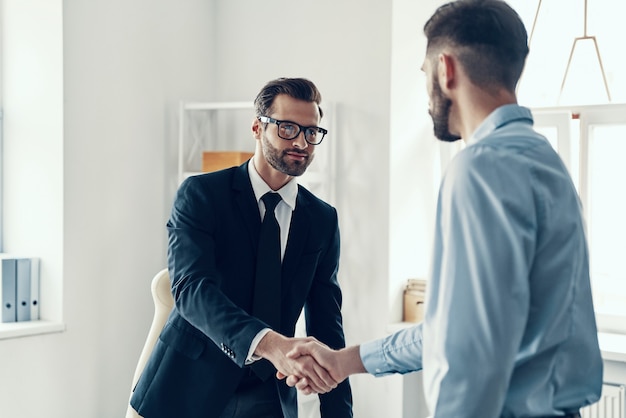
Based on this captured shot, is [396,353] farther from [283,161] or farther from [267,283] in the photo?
[283,161]

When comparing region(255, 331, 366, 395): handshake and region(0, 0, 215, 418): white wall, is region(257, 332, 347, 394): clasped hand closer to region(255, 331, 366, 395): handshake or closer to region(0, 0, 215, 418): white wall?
region(255, 331, 366, 395): handshake

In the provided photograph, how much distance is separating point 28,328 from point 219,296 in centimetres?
152

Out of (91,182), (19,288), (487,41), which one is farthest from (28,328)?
(487,41)

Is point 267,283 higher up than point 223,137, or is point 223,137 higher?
point 223,137

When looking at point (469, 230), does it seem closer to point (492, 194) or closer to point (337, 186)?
point (492, 194)

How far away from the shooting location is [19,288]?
3316mm

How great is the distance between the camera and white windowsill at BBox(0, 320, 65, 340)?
314 cm

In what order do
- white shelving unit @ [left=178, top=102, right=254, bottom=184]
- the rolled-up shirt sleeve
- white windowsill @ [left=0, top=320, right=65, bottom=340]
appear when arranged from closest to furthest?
the rolled-up shirt sleeve → white windowsill @ [left=0, top=320, right=65, bottom=340] → white shelving unit @ [left=178, top=102, right=254, bottom=184]

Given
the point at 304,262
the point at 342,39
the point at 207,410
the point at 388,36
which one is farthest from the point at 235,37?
the point at 207,410

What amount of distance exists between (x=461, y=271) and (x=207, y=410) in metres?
1.07

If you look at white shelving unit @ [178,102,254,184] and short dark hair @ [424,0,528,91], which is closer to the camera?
short dark hair @ [424,0,528,91]

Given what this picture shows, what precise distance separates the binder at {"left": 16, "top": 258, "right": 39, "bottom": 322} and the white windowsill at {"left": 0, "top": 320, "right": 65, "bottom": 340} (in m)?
0.05

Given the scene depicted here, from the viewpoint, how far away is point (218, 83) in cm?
394

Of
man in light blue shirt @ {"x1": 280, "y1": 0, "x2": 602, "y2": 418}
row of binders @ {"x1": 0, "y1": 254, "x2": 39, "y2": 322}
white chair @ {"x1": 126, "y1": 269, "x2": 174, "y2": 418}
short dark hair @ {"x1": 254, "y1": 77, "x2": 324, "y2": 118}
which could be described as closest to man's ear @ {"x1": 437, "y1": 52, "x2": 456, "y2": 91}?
man in light blue shirt @ {"x1": 280, "y1": 0, "x2": 602, "y2": 418}
